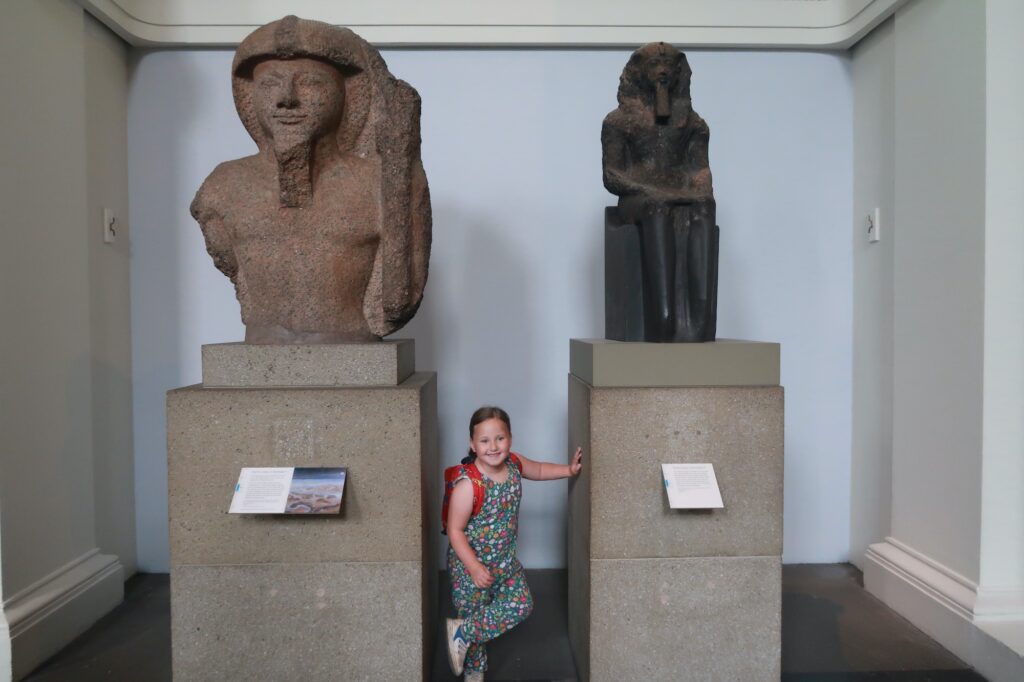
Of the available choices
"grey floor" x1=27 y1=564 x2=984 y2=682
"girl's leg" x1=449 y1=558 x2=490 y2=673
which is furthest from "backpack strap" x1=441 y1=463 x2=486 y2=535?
"grey floor" x1=27 y1=564 x2=984 y2=682

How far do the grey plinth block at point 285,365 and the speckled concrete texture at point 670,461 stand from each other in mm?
687

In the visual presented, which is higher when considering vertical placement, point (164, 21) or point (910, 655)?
point (164, 21)

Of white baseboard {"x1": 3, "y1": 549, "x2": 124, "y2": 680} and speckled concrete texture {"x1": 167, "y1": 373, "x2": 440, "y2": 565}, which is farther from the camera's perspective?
white baseboard {"x1": 3, "y1": 549, "x2": 124, "y2": 680}

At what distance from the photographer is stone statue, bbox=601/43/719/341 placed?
2.30 m

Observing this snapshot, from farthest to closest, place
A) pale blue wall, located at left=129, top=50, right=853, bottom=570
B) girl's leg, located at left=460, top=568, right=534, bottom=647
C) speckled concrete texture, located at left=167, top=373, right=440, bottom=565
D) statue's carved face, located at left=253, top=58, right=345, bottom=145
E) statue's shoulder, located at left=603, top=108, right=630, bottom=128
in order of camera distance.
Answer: pale blue wall, located at left=129, top=50, right=853, bottom=570 < statue's shoulder, located at left=603, top=108, right=630, bottom=128 < girl's leg, located at left=460, top=568, right=534, bottom=647 < statue's carved face, located at left=253, top=58, right=345, bottom=145 < speckled concrete texture, located at left=167, top=373, right=440, bottom=565

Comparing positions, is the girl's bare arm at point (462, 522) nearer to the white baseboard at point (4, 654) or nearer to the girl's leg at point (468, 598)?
the girl's leg at point (468, 598)

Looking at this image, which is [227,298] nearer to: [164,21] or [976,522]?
[164,21]

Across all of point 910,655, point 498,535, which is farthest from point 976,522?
point 498,535

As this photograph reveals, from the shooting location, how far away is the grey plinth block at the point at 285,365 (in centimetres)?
205

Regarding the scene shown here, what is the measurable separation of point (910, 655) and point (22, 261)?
3.49 meters

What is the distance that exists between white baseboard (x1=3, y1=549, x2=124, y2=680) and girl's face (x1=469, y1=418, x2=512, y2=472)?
1.72 metres

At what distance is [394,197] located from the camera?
2170 millimetres

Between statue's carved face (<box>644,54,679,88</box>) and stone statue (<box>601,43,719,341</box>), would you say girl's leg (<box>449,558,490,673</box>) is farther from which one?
statue's carved face (<box>644,54,679,88</box>)

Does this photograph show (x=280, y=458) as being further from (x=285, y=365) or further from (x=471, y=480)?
(x=471, y=480)
